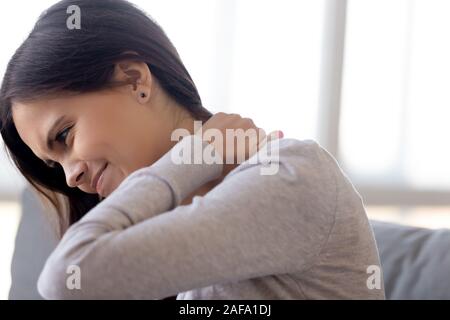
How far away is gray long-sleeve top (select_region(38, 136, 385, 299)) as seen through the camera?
78 cm

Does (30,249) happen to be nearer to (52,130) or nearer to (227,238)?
(52,130)

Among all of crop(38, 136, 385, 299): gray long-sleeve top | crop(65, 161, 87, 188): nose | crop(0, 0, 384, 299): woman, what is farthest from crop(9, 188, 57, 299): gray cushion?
crop(38, 136, 385, 299): gray long-sleeve top

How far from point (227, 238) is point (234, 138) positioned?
0.26 metres

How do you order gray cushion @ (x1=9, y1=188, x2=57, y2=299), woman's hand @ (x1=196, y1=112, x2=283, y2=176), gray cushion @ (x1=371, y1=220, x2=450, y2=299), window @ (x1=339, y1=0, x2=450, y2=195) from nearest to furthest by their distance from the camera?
woman's hand @ (x1=196, y1=112, x2=283, y2=176) → gray cushion @ (x1=371, y1=220, x2=450, y2=299) → gray cushion @ (x1=9, y1=188, x2=57, y2=299) → window @ (x1=339, y1=0, x2=450, y2=195)

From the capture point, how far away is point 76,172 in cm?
110

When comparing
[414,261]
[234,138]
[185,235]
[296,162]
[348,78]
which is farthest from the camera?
[348,78]

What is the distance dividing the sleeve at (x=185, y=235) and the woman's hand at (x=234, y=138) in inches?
4.0

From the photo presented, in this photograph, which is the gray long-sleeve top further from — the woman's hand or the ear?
the ear

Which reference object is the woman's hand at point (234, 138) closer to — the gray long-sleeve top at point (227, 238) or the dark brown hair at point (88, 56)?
the gray long-sleeve top at point (227, 238)

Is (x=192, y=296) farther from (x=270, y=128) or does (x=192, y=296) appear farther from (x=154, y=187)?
(x=270, y=128)

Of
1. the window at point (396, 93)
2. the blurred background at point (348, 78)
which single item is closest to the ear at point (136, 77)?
the blurred background at point (348, 78)

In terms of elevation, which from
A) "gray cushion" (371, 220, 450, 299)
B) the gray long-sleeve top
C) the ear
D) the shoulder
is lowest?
"gray cushion" (371, 220, 450, 299)

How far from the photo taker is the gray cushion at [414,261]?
124 cm

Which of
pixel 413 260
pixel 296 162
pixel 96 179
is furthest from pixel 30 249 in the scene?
pixel 296 162
